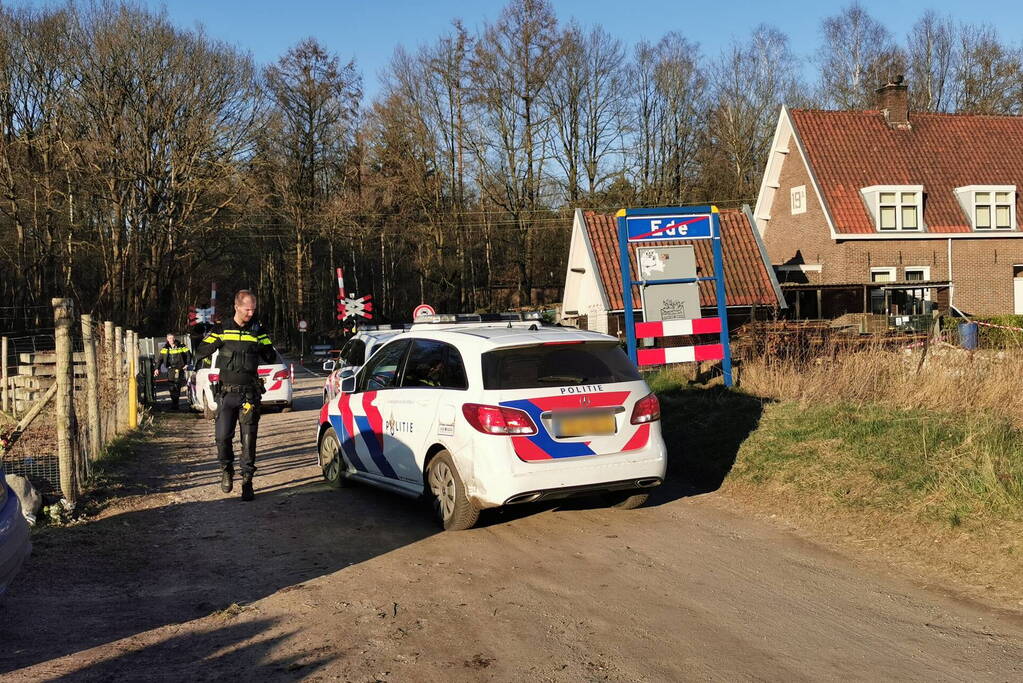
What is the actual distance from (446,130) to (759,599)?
146ft

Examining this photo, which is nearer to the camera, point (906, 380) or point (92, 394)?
point (92, 394)

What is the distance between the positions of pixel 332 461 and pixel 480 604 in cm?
459

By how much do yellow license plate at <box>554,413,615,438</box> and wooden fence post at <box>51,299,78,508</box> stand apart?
4.24 meters

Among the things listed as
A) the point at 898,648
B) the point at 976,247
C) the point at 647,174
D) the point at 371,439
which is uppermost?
the point at 647,174

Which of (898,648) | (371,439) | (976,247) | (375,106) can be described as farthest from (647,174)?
(898,648)

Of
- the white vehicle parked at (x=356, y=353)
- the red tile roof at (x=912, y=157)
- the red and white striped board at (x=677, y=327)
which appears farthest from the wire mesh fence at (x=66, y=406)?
the red tile roof at (x=912, y=157)

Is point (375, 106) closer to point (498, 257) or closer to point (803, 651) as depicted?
point (498, 257)

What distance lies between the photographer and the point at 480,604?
554cm

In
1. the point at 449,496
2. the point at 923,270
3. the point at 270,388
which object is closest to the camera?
the point at 449,496

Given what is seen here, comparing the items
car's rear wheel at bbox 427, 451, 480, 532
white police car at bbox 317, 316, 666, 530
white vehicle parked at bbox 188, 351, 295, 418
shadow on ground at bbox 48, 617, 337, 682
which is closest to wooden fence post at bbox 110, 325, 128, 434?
white vehicle parked at bbox 188, 351, 295, 418

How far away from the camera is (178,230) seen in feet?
121

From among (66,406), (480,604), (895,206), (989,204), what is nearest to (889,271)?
(895,206)

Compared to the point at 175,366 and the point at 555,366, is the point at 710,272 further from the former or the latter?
the point at 555,366

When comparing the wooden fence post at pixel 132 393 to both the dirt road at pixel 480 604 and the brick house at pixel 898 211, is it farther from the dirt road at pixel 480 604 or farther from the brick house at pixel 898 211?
the brick house at pixel 898 211
